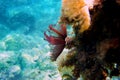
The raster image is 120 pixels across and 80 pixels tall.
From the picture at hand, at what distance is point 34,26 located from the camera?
17.5 meters

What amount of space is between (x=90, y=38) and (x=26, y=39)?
13.4 meters

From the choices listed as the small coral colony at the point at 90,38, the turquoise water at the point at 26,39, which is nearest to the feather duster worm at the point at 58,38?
the small coral colony at the point at 90,38

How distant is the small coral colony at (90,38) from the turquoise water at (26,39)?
7032mm

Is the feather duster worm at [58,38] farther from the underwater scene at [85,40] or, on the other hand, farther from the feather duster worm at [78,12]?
the feather duster worm at [78,12]

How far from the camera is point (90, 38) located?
2.40 meters

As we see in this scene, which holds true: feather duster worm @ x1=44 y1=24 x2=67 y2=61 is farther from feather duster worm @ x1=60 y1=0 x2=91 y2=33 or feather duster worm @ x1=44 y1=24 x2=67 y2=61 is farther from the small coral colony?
feather duster worm @ x1=60 y1=0 x2=91 y2=33

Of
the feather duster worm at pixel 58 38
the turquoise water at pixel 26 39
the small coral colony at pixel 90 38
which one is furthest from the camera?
the turquoise water at pixel 26 39

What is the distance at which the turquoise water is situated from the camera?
1127 cm

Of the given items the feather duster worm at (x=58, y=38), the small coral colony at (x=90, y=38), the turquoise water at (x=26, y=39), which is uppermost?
the turquoise water at (x=26, y=39)

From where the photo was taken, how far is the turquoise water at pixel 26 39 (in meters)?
11.3

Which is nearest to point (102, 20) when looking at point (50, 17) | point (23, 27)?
point (23, 27)

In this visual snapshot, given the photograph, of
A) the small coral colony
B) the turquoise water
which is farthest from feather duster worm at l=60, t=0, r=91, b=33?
the turquoise water

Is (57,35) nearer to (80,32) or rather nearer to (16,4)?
(80,32)

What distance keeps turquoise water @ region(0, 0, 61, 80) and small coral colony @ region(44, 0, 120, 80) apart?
7.03 meters
